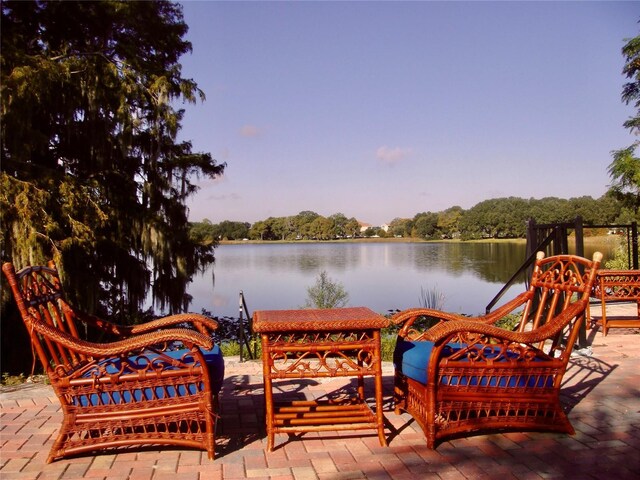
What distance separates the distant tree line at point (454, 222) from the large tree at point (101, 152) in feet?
66.9

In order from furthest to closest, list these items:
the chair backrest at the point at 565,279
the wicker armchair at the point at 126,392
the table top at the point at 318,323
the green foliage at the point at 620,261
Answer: the green foliage at the point at 620,261 < the chair backrest at the point at 565,279 < the table top at the point at 318,323 < the wicker armchair at the point at 126,392

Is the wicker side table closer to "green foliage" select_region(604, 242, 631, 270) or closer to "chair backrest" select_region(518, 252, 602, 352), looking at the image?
"chair backrest" select_region(518, 252, 602, 352)

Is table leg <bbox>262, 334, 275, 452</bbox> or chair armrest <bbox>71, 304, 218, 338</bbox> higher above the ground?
chair armrest <bbox>71, 304, 218, 338</bbox>

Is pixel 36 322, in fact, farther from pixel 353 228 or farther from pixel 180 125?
pixel 353 228

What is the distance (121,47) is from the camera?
9367 mm

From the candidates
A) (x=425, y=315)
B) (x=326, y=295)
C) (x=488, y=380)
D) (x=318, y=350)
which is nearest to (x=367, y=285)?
(x=326, y=295)

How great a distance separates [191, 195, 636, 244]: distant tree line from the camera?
115 ft

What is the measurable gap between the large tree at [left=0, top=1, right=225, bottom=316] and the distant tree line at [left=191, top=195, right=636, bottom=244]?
66.9ft

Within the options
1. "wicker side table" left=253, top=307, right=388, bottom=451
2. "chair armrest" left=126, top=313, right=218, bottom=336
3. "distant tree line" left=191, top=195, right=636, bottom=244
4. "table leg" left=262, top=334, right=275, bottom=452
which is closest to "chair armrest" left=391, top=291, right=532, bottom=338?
"wicker side table" left=253, top=307, right=388, bottom=451

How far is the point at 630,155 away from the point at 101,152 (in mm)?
9225

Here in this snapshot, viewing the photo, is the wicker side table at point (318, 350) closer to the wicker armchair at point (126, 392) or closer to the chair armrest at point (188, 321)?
the wicker armchair at point (126, 392)

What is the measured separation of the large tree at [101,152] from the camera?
664cm

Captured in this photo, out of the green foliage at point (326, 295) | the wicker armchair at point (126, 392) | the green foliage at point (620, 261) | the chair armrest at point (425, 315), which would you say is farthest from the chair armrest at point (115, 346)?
the green foliage at point (620, 261)

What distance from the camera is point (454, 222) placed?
5050 cm
